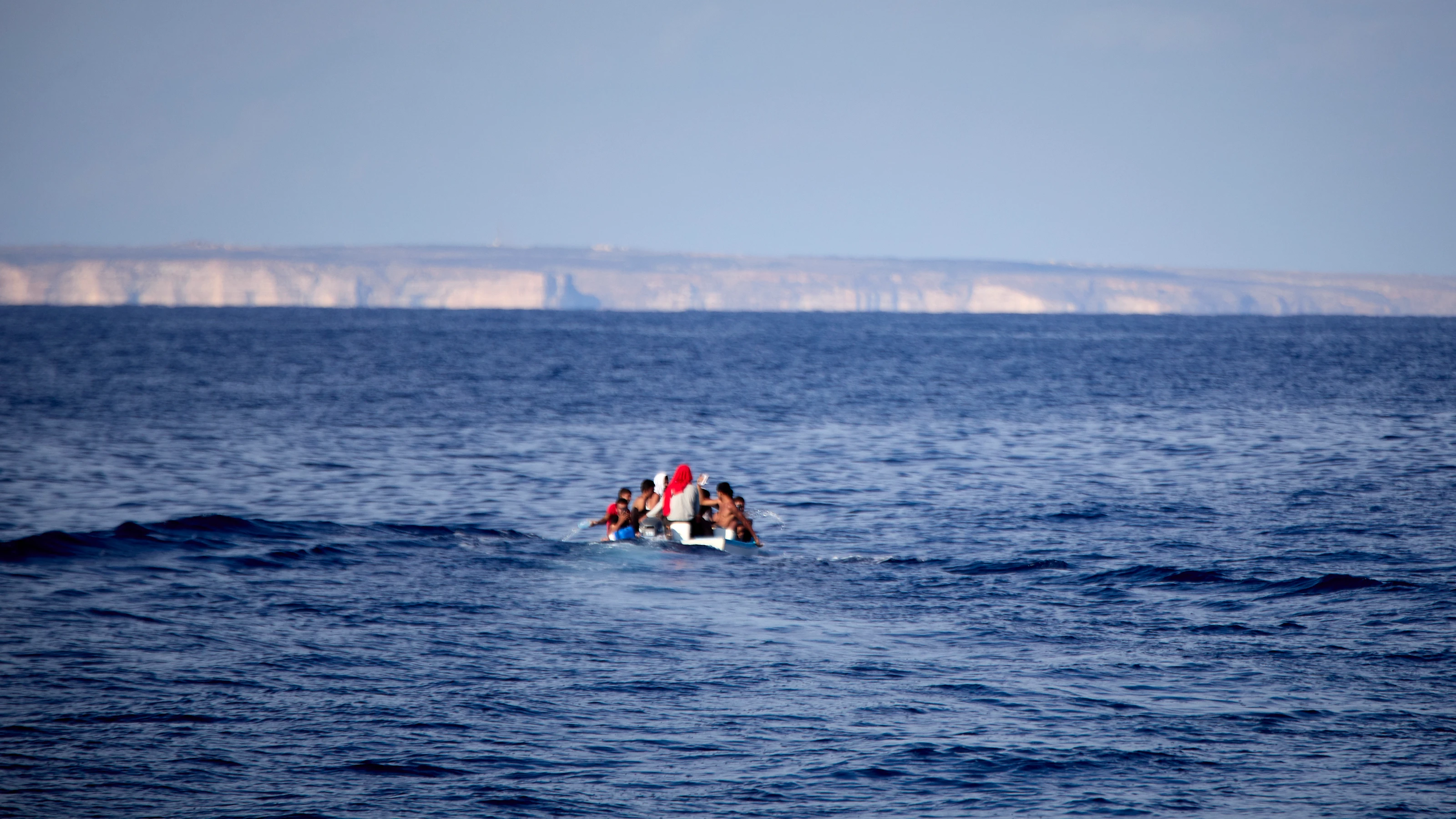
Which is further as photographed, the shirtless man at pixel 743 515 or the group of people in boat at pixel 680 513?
the group of people in boat at pixel 680 513

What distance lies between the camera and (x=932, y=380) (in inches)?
3029

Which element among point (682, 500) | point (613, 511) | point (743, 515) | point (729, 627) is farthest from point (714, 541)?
point (729, 627)

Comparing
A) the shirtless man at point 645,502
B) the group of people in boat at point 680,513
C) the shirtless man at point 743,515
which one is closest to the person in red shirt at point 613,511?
the group of people in boat at point 680,513

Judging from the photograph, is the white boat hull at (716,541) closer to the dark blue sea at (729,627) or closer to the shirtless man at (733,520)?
the shirtless man at (733,520)

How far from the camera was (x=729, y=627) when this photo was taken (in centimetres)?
1731

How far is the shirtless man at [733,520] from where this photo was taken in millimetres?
23344

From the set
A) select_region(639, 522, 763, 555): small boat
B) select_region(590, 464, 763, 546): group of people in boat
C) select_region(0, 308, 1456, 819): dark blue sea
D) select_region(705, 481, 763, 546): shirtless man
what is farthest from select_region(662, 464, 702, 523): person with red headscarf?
select_region(0, 308, 1456, 819): dark blue sea

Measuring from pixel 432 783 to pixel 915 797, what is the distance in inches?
173

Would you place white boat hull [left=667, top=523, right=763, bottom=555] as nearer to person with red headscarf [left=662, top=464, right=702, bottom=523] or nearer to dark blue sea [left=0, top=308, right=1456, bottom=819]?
person with red headscarf [left=662, top=464, right=702, bottom=523]

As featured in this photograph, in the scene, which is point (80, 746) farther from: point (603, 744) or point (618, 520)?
point (618, 520)

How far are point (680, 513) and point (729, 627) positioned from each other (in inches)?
261

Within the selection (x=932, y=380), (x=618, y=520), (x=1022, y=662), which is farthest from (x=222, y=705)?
(x=932, y=380)

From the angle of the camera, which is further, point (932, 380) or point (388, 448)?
point (932, 380)

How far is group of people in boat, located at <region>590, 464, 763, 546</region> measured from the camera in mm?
23484
